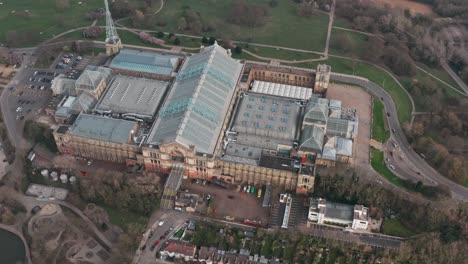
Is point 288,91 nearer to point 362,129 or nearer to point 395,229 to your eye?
point 362,129

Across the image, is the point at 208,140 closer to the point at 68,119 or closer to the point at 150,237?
the point at 150,237

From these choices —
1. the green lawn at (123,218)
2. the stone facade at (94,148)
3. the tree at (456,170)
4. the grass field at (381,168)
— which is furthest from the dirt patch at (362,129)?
the stone facade at (94,148)

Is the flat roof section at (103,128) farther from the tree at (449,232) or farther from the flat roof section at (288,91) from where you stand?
the tree at (449,232)

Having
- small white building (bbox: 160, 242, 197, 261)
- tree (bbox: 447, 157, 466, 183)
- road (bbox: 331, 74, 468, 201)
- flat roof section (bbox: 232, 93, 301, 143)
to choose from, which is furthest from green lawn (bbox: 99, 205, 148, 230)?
tree (bbox: 447, 157, 466, 183)

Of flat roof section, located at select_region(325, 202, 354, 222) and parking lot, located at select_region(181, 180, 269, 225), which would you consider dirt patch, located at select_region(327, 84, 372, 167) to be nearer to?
flat roof section, located at select_region(325, 202, 354, 222)

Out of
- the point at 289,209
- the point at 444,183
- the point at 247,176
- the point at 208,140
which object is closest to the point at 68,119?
the point at 208,140

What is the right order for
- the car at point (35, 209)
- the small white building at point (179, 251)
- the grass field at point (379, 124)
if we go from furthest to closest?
the grass field at point (379, 124) < the car at point (35, 209) < the small white building at point (179, 251)
